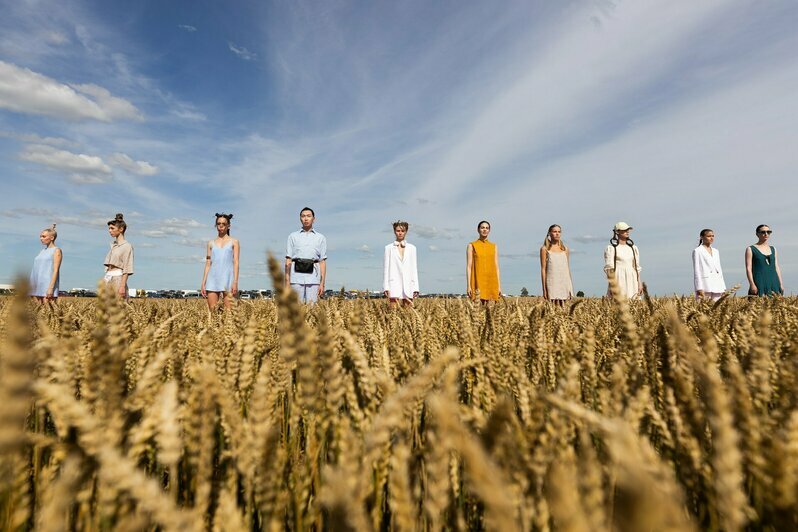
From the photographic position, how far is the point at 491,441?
2.54ft

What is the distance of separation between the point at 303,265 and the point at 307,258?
6.4 inches

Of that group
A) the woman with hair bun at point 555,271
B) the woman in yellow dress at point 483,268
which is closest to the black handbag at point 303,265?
the woman in yellow dress at point 483,268

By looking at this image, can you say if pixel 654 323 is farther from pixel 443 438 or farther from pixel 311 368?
pixel 443 438

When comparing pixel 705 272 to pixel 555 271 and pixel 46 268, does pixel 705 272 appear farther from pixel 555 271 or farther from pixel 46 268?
pixel 46 268

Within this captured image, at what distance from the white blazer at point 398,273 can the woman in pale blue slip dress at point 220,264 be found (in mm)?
2505

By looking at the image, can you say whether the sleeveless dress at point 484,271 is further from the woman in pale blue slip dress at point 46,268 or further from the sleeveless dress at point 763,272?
the woman in pale blue slip dress at point 46,268

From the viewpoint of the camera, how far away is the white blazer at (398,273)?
850cm

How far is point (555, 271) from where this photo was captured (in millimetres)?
8188

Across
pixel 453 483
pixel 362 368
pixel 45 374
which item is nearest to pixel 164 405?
pixel 362 368

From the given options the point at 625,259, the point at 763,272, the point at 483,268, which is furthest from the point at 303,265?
the point at 763,272

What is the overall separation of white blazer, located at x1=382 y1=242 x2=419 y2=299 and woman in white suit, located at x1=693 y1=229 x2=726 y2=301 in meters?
5.27

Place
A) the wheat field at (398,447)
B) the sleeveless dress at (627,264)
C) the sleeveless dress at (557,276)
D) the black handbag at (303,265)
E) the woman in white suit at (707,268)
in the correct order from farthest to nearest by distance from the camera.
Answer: the woman in white suit at (707,268)
the sleeveless dress at (627,264)
the sleeveless dress at (557,276)
the black handbag at (303,265)
the wheat field at (398,447)

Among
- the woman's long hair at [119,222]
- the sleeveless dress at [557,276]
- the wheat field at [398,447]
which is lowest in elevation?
the wheat field at [398,447]

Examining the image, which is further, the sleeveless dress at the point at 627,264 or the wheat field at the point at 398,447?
the sleeveless dress at the point at 627,264
